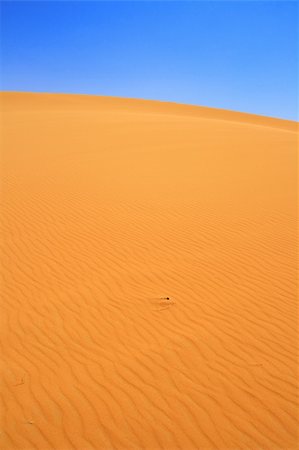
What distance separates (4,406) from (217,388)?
2.27m

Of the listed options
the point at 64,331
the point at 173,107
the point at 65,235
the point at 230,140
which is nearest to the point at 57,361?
the point at 64,331

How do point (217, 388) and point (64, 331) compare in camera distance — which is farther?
point (64, 331)

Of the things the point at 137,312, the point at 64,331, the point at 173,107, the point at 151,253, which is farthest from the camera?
the point at 173,107

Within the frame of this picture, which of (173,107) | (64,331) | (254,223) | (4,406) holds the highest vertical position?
(173,107)

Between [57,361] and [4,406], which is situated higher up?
[57,361]

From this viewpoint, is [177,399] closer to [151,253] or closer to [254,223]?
[151,253]

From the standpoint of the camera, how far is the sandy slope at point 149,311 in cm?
366

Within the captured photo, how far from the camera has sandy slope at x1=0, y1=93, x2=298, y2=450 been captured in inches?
144

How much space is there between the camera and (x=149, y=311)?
209 inches

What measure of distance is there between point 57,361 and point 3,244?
3704mm

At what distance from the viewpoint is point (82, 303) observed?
554 centimetres

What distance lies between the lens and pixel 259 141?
701 inches

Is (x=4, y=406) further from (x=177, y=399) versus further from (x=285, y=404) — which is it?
(x=285, y=404)

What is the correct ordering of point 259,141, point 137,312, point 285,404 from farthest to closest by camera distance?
point 259,141 → point 137,312 → point 285,404
